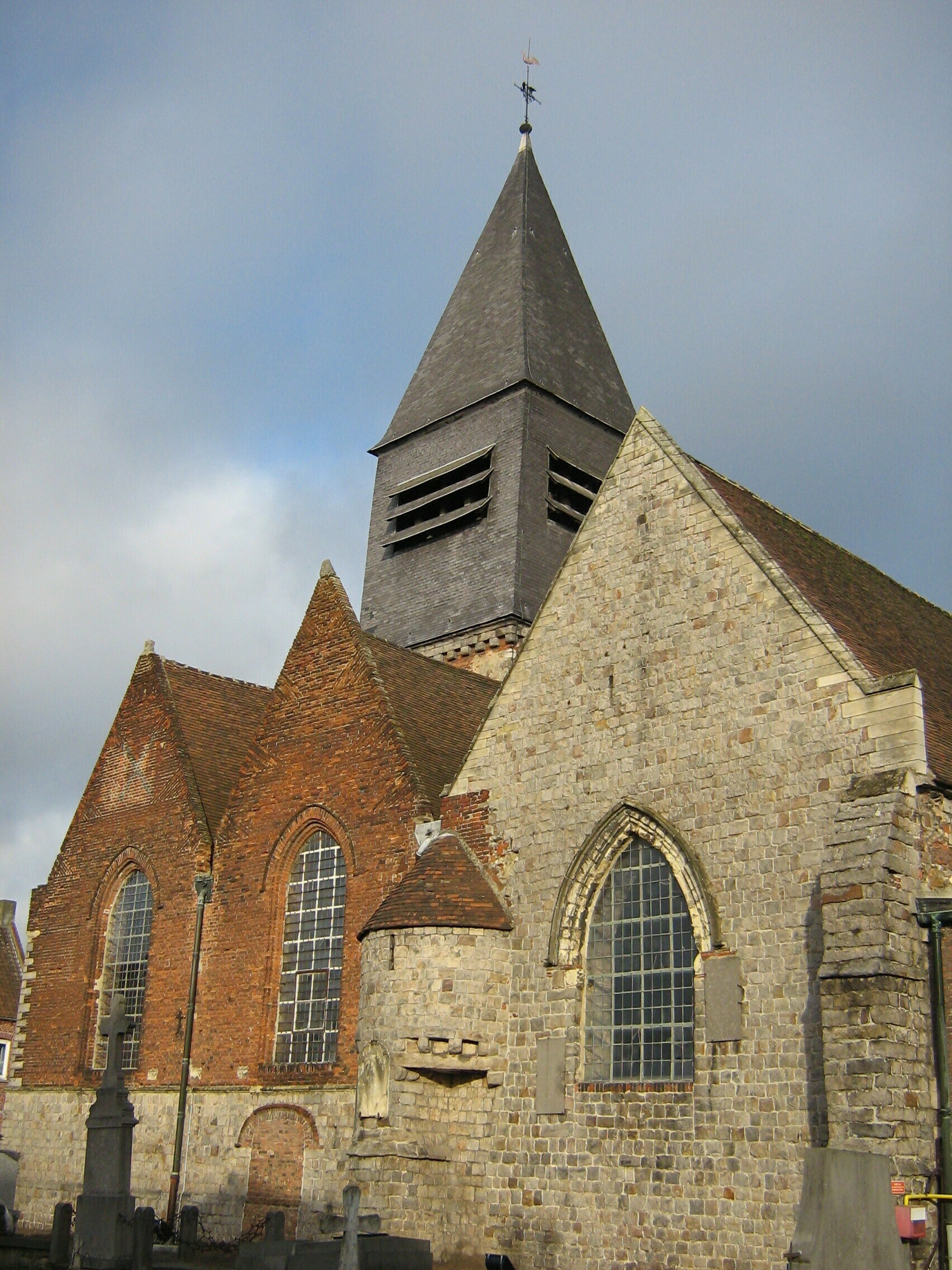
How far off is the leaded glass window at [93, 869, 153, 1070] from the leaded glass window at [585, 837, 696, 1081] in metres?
9.83

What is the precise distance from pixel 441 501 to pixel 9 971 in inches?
864

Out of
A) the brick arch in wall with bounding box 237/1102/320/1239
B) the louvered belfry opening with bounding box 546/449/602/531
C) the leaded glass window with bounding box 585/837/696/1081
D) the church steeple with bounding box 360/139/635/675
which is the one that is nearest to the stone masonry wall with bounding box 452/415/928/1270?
the leaded glass window with bounding box 585/837/696/1081

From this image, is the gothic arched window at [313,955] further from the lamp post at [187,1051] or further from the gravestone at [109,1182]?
the gravestone at [109,1182]

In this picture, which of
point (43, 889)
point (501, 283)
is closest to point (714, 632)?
point (43, 889)

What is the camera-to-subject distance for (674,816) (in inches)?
594

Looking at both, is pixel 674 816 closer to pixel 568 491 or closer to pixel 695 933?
pixel 695 933

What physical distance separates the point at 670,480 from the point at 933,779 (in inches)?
Answer: 199

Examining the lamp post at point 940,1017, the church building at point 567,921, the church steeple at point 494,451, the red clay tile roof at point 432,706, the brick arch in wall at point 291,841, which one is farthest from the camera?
the church steeple at point 494,451

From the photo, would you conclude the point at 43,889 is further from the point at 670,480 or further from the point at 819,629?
the point at 819,629

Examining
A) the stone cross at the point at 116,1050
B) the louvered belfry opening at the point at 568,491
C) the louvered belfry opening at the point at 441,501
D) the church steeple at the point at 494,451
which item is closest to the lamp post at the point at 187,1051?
the stone cross at the point at 116,1050

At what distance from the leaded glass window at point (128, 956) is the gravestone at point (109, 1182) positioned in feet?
13.7

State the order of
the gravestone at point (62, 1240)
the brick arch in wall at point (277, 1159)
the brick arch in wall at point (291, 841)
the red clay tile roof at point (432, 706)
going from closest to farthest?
the gravestone at point (62, 1240)
the brick arch in wall at point (277, 1159)
the red clay tile roof at point (432, 706)
the brick arch in wall at point (291, 841)

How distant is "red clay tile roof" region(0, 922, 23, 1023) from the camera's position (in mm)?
39625

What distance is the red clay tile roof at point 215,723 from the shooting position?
925 inches
